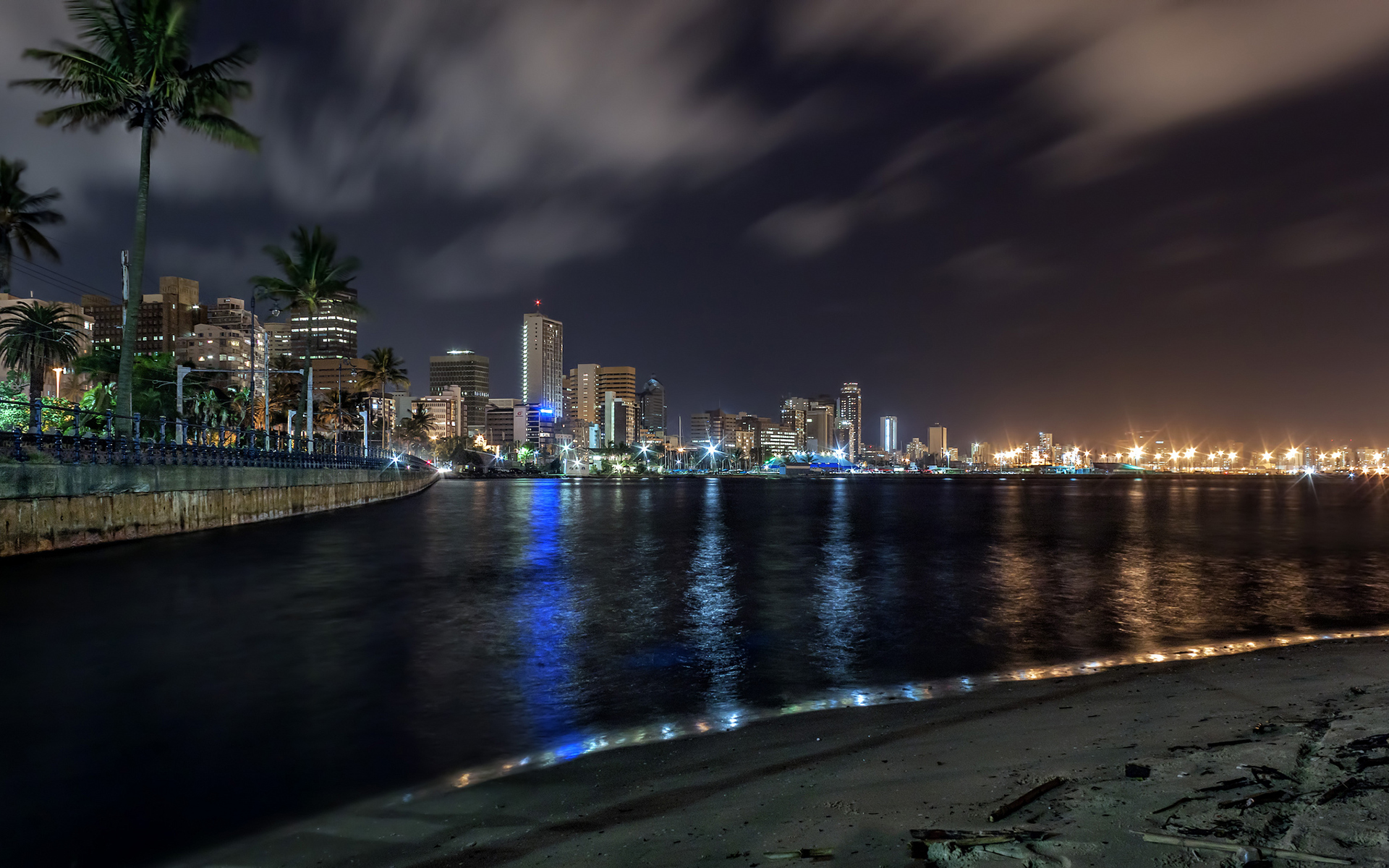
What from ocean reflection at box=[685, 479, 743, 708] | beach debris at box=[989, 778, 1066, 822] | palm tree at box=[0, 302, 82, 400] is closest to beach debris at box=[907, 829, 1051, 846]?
beach debris at box=[989, 778, 1066, 822]

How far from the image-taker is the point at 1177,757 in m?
5.50

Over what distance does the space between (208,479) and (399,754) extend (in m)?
27.4

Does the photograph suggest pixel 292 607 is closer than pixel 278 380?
Yes

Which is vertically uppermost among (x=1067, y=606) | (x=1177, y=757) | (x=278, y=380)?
(x=278, y=380)

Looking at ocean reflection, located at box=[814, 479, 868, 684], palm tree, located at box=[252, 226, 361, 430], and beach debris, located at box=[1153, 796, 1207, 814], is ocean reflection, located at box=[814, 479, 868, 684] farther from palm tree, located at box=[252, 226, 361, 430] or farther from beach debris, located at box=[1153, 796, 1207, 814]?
palm tree, located at box=[252, 226, 361, 430]

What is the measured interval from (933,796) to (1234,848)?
5.79 ft

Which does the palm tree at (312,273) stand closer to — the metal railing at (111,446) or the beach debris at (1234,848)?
the metal railing at (111,446)

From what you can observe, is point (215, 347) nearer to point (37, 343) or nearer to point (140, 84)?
point (37, 343)

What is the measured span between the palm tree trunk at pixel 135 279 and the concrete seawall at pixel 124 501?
12.2 ft

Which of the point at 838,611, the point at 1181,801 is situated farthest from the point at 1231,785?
the point at 838,611

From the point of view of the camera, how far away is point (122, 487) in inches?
934

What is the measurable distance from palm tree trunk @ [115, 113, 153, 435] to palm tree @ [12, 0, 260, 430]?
3 cm

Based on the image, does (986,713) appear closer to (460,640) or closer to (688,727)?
(688,727)

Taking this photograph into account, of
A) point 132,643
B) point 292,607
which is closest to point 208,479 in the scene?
point 292,607
